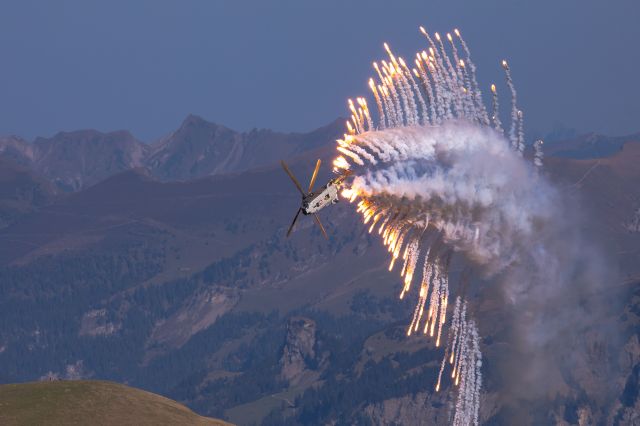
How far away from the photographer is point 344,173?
19762cm

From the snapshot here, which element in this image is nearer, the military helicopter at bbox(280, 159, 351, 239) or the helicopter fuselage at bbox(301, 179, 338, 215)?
the military helicopter at bbox(280, 159, 351, 239)

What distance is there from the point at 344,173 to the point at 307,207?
8948 millimetres

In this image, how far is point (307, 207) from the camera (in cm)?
19150

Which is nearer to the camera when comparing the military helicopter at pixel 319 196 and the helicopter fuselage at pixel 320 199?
the military helicopter at pixel 319 196

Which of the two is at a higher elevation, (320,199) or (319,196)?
(319,196)
